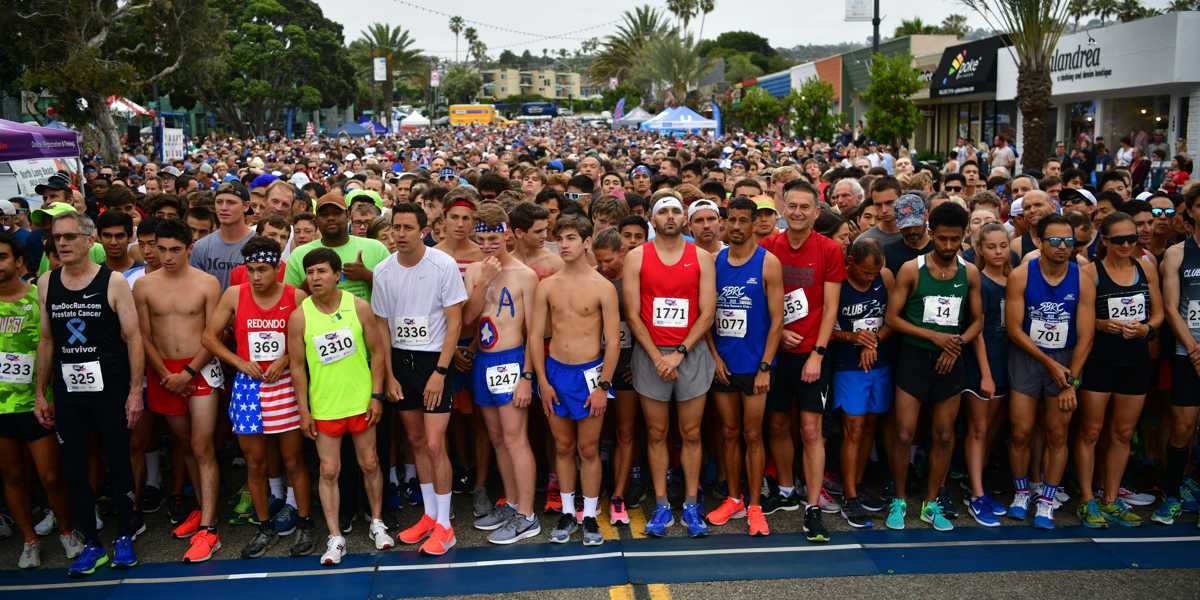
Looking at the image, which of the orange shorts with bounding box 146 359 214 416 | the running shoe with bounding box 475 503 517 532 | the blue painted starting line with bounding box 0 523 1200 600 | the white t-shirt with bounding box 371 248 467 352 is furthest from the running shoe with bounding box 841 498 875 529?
the orange shorts with bounding box 146 359 214 416

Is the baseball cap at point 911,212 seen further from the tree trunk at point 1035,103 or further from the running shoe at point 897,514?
the tree trunk at point 1035,103

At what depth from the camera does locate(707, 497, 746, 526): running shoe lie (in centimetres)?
570

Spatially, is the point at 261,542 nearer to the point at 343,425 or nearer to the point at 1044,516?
the point at 343,425

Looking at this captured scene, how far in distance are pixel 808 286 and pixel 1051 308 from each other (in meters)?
1.50

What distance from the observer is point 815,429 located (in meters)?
5.66

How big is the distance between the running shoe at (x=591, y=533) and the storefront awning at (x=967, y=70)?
1089 inches

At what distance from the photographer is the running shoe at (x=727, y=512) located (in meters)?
5.70

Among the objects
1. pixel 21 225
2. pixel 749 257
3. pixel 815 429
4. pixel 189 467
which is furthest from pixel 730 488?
pixel 21 225

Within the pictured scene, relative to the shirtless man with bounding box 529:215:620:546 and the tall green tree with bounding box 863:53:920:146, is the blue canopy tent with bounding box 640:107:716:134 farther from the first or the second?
the shirtless man with bounding box 529:215:620:546

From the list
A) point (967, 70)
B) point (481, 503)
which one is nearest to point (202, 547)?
point (481, 503)

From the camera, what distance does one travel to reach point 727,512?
18.9ft

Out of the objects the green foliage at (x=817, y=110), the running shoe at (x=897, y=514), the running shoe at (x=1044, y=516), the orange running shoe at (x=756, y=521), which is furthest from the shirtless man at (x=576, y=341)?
the green foliage at (x=817, y=110)

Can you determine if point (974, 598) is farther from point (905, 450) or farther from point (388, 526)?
point (388, 526)

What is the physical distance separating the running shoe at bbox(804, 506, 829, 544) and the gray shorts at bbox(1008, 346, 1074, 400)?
1.52 metres
